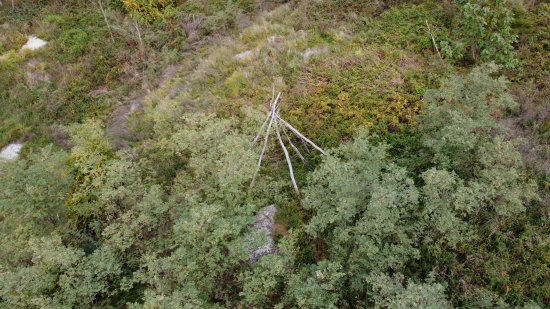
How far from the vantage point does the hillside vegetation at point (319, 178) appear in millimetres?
7266

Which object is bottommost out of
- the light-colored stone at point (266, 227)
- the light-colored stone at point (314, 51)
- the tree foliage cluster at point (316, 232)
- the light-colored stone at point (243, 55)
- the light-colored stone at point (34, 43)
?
the light-colored stone at point (266, 227)

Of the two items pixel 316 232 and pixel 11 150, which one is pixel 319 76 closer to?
pixel 316 232

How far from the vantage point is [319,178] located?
8125mm

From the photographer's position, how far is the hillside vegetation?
23.8ft

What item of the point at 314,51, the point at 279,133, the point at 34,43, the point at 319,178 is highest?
the point at 34,43

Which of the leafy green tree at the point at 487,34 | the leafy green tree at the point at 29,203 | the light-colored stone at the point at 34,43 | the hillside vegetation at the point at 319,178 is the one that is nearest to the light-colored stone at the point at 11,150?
the hillside vegetation at the point at 319,178

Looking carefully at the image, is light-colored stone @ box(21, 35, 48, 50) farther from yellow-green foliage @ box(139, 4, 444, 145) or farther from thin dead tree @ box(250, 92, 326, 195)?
thin dead tree @ box(250, 92, 326, 195)

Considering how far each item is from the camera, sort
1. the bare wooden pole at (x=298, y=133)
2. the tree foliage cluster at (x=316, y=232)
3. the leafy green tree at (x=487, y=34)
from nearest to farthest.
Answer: the tree foliage cluster at (x=316, y=232)
the bare wooden pole at (x=298, y=133)
the leafy green tree at (x=487, y=34)

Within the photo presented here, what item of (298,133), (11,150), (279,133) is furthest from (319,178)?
(11,150)

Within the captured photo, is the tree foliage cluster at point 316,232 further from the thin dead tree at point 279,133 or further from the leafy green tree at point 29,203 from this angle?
the thin dead tree at point 279,133

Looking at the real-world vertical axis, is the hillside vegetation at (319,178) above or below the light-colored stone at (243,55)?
below

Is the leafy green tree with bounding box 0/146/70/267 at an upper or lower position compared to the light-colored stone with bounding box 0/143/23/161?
upper

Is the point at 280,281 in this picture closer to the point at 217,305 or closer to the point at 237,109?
the point at 217,305

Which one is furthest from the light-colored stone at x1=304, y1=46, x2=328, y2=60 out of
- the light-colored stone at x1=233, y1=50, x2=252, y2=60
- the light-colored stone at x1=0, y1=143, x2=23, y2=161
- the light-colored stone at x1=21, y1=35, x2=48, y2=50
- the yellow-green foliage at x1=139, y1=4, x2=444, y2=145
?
the light-colored stone at x1=21, y1=35, x2=48, y2=50
